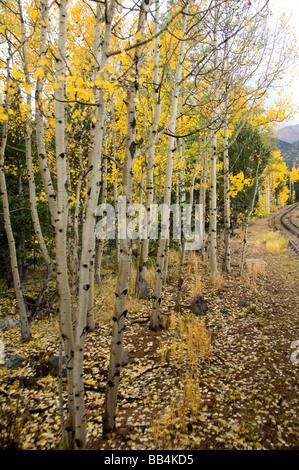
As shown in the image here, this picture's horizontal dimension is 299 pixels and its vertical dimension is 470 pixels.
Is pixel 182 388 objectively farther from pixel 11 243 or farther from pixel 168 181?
pixel 11 243

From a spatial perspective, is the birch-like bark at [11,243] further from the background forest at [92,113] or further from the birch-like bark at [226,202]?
the birch-like bark at [226,202]

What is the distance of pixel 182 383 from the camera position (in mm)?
3441

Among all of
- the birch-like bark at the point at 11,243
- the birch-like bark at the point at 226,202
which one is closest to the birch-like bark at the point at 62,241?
the birch-like bark at the point at 11,243

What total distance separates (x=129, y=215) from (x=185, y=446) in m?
2.42

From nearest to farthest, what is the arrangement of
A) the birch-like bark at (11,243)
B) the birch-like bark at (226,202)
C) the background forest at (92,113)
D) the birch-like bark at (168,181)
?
the background forest at (92,113) → the birch-like bark at (11,243) → the birch-like bark at (168,181) → the birch-like bark at (226,202)

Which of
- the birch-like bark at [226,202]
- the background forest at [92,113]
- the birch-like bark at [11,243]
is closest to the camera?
the background forest at [92,113]

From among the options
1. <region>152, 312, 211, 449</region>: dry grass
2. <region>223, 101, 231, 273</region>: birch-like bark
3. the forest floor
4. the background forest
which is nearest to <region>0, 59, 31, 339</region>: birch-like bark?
the background forest

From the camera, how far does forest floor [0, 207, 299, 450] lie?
8.51 ft

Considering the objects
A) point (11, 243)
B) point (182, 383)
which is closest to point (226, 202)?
point (182, 383)

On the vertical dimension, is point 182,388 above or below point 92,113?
below

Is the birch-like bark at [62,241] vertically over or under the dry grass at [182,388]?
over

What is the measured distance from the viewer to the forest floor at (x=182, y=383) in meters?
2.59

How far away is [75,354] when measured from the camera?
223 cm

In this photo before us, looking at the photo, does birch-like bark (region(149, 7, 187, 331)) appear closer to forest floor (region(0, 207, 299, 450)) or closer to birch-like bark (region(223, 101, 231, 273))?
forest floor (region(0, 207, 299, 450))
